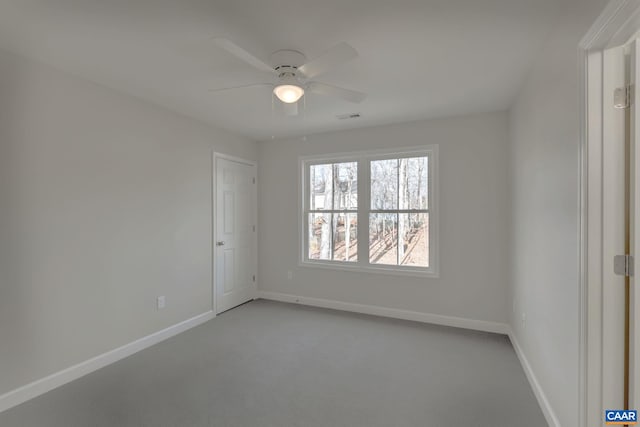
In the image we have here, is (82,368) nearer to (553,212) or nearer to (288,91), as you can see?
(288,91)

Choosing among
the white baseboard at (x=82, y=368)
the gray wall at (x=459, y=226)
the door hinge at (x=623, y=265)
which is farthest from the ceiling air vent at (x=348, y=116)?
the white baseboard at (x=82, y=368)

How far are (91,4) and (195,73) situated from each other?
2.79ft

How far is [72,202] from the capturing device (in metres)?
2.54

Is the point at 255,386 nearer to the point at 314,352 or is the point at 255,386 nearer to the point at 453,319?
the point at 314,352

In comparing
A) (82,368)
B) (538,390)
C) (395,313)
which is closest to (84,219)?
(82,368)

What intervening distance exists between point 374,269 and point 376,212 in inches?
30.2

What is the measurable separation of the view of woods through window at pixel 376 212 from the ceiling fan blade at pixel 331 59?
2.33 metres

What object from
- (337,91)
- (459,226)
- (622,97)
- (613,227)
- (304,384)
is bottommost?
(304,384)

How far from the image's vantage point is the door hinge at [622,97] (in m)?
1.38

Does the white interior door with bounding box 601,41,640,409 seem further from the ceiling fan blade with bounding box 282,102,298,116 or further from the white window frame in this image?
the white window frame

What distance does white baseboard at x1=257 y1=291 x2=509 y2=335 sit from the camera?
3.50 metres

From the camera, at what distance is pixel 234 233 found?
14.5 ft

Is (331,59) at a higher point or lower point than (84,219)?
higher

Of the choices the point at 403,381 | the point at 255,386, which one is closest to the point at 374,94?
the point at 403,381
